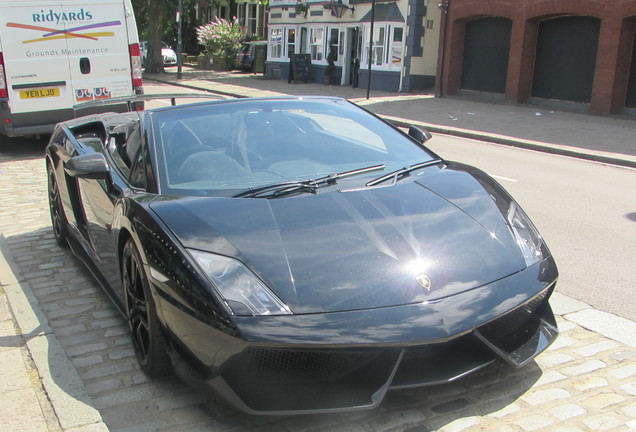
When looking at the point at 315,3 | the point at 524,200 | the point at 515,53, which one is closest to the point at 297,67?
the point at 315,3

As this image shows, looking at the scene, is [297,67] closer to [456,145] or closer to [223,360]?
[456,145]

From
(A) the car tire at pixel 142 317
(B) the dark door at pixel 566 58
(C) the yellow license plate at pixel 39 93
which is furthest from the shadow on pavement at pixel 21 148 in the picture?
Result: (B) the dark door at pixel 566 58

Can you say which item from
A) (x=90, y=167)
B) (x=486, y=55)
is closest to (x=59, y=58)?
(x=90, y=167)

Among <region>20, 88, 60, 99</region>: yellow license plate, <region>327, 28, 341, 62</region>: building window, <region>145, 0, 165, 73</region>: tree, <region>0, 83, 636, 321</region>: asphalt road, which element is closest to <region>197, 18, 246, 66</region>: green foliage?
<region>145, 0, 165, 73</region>: tree

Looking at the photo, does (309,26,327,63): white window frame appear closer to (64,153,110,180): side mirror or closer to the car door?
the car door

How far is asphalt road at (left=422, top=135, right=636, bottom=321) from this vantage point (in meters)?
4.93

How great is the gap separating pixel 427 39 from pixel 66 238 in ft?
71.6

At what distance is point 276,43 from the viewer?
33750 millimetres

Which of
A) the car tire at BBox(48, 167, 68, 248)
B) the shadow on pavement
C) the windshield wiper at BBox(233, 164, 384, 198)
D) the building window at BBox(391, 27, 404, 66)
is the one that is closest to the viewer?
the windshield wiper at BBox(233, 164, 384, 198)

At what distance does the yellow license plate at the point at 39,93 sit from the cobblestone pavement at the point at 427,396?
22.7 ft

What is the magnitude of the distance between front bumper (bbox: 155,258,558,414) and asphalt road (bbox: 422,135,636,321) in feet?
6.74

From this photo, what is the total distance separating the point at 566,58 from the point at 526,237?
18.3 m

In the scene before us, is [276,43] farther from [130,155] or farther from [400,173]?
[400,173]

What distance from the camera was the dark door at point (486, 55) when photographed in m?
22.0
